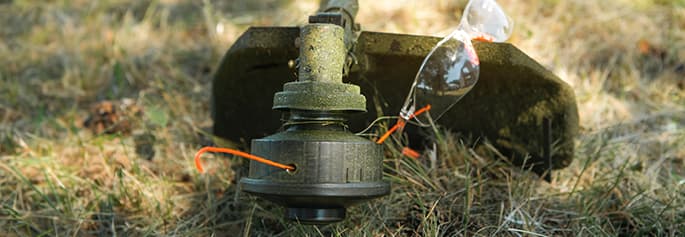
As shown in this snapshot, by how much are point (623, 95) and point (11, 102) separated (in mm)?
2490

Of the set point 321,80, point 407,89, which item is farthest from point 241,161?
Answer: point 321,80

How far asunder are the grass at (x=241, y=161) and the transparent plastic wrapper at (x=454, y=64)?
0.54 ft

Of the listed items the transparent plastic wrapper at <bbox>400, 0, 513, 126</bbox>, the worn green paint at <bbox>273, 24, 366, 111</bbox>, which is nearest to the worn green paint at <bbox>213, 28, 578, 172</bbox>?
the transparent plastic wrapper at <bbox>400, 0, 513, 126</bbox>

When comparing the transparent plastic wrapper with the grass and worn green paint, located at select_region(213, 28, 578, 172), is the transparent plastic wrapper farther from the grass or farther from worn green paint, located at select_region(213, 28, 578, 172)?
the grass

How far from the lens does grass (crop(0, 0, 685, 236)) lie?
63.1 inches

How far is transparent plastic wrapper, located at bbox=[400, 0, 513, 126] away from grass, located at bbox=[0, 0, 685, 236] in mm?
166

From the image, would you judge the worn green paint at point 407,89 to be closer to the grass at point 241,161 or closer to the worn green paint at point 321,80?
the grass at point 241,161

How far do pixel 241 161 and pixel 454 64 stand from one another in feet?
2.42

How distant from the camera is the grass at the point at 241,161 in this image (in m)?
1.60

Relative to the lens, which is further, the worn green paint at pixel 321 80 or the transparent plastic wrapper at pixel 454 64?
the transparent plastic wrapper at pixel 454 64

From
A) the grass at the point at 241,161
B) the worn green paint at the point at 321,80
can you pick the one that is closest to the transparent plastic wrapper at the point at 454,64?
the grass at the point at 241,161

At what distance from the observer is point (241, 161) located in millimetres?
1854

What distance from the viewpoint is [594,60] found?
8.38 feet

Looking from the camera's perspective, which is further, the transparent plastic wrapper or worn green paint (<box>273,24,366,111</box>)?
the transparent plastic wrapper
